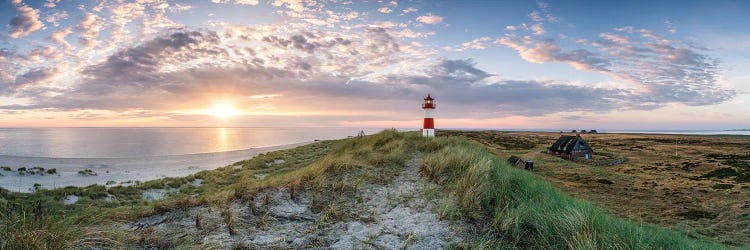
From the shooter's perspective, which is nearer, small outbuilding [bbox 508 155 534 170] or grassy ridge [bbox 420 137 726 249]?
grassy ridge [bbox 420 137 726 249]

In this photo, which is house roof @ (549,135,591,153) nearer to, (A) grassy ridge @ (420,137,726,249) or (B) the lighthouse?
(B) the lighthouse

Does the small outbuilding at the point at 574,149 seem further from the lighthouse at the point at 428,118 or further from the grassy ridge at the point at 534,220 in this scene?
the grassy ridge at the point at 534,220

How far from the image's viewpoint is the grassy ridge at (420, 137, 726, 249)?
4020 mm

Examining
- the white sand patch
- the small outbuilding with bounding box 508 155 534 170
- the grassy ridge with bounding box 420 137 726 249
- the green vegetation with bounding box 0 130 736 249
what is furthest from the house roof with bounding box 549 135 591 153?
the white sand patch

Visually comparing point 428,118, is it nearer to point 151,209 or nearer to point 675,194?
point 151,209

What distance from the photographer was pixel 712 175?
3750cm

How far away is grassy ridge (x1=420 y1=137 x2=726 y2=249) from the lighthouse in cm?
1038

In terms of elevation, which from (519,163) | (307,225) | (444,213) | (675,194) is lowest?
(675,194)

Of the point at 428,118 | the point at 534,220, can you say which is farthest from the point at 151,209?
the point at 428,118

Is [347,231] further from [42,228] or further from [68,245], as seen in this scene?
[42,228]

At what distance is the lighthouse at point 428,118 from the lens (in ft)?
57.5

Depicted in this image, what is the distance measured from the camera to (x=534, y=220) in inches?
187

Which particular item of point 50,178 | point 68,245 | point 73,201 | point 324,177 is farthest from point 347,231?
point 50,178

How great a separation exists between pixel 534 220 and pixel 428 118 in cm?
1339
